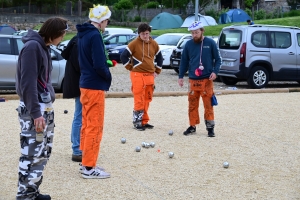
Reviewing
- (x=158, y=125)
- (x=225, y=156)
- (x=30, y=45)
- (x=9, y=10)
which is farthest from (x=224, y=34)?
Result: (x=9, y=10)

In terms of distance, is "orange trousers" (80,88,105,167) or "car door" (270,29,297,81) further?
"car door" (270,29,297,81)

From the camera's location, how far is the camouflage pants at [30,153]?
5570 mm

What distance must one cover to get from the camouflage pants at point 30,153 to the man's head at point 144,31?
14.8ft

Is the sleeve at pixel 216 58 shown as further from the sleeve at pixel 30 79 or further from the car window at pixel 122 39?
the car window at pixel 122 39

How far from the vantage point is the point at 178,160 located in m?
8.09

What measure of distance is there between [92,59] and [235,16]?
49476 millimetres

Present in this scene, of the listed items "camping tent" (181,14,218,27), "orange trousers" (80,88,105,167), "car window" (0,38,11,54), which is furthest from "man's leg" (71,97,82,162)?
"camping tent" (181,14,218,27)

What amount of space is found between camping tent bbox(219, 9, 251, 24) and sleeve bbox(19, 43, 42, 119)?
5012 cm

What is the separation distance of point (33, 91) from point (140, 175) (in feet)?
7.43

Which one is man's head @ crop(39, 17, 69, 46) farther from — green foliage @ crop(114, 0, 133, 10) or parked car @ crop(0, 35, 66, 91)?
green foliage @ crop(114, 0, 133, 10)

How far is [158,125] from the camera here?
36.3 ft

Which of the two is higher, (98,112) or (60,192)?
(98,112)

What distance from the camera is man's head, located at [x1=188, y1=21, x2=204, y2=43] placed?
31.1 ft

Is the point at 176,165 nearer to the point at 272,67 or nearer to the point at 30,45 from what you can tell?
the point at 30,45
